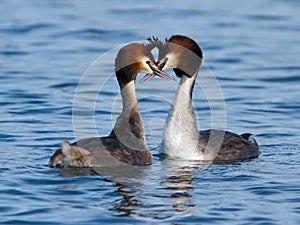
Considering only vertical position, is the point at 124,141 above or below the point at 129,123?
below

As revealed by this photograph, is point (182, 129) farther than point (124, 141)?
Yes

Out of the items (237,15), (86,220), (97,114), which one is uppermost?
(237,15)

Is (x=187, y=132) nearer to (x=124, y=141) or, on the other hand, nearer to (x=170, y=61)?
(x=170, y=61)

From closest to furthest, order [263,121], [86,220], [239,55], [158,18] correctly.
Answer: [86,220] → [263,121] → [239,55] → [158,18]

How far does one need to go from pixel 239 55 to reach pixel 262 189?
8.94m

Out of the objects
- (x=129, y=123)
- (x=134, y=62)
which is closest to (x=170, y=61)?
(x=134, y=62)

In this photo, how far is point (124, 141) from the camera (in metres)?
10.7

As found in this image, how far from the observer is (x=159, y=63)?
11.5 metres

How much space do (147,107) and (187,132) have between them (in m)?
3.19

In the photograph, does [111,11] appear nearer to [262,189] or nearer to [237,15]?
[237,15]

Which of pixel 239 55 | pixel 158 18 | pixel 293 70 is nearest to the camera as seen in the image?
pixel 293 70

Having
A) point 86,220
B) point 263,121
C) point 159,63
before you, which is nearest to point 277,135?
point 263,121

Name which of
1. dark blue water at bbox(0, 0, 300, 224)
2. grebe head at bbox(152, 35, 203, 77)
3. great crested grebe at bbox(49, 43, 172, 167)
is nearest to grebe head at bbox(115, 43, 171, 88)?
great crested grebe at bbox(49, 43, 172, 167)

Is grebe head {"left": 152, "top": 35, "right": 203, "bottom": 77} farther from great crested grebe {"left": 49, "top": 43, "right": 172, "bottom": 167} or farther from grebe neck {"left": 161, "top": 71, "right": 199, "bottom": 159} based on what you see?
great crested grebe {"left": 49, "top": 43, "right": 172, "bottom": 167}
